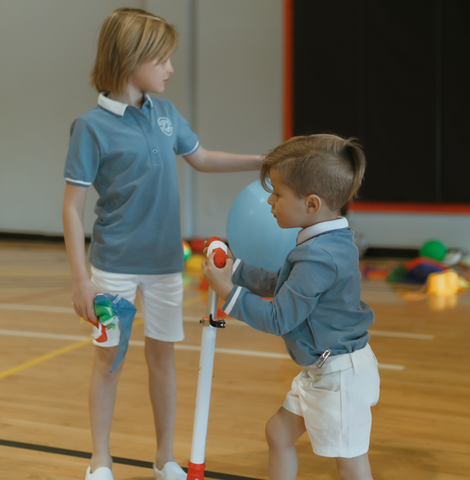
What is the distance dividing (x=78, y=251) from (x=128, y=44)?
51 centimetres

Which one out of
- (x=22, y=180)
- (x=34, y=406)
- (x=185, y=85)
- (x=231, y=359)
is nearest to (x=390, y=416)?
(x=231, y=359)

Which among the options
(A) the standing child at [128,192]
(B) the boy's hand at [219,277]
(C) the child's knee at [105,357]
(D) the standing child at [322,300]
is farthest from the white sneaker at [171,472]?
(B) the boy's hand at [219,277]

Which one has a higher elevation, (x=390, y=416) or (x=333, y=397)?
(x=333, y=397)

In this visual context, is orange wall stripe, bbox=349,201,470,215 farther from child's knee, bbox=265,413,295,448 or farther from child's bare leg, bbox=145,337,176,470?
child's knee, bbox=265,413,295,448

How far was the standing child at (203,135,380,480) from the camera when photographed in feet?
3.93

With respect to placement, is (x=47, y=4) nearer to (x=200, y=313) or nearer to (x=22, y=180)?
(x=22, y=180)

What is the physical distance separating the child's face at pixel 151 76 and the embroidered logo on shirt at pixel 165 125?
9 centimetres

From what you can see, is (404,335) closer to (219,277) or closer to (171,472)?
(171,472)

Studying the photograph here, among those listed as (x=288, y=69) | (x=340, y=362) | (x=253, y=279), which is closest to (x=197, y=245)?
(x=288, y=69)

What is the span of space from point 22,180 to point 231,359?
210 inches

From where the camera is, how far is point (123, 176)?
1570 mm

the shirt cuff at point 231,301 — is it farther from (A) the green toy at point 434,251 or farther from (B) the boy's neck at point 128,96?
(A) the green toy at point 434,251

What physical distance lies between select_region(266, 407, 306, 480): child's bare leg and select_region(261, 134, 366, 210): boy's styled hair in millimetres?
450

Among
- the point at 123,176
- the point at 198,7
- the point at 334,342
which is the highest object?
the point at 198,7
